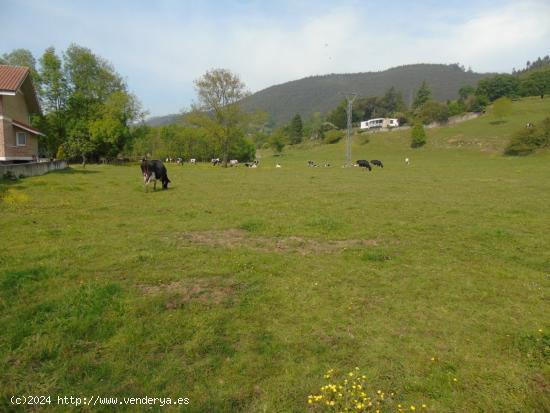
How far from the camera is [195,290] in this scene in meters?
6.62

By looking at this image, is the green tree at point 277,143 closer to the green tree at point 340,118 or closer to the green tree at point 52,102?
the green tree at point 340,118

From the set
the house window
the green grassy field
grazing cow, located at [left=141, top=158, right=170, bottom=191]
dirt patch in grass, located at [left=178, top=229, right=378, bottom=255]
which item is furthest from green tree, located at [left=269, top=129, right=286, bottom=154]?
dirt patch in grass, located at [left=178, top=229, right=378, bottom=255]

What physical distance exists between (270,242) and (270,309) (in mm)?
4137

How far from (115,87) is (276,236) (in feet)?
185

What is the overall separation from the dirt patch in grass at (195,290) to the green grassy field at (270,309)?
0.14 ft

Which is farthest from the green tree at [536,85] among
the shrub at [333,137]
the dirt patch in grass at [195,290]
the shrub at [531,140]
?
the dirt patch in grass at [195,290]

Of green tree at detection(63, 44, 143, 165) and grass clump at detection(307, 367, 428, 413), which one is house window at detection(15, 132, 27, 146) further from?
→ grass clump at detection(307, 367, 428, 413)

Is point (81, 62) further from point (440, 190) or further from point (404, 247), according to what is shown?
point (404, 247)

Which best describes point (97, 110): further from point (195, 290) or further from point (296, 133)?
point (296, 133)

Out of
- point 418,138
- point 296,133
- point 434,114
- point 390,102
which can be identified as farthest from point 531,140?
point 390,102

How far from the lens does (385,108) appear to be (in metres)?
172

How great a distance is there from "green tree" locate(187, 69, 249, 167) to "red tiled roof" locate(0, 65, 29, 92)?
1071 inches

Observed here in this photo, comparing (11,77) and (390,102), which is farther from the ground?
(390,102)

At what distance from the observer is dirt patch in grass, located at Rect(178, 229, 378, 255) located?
31.0ft
